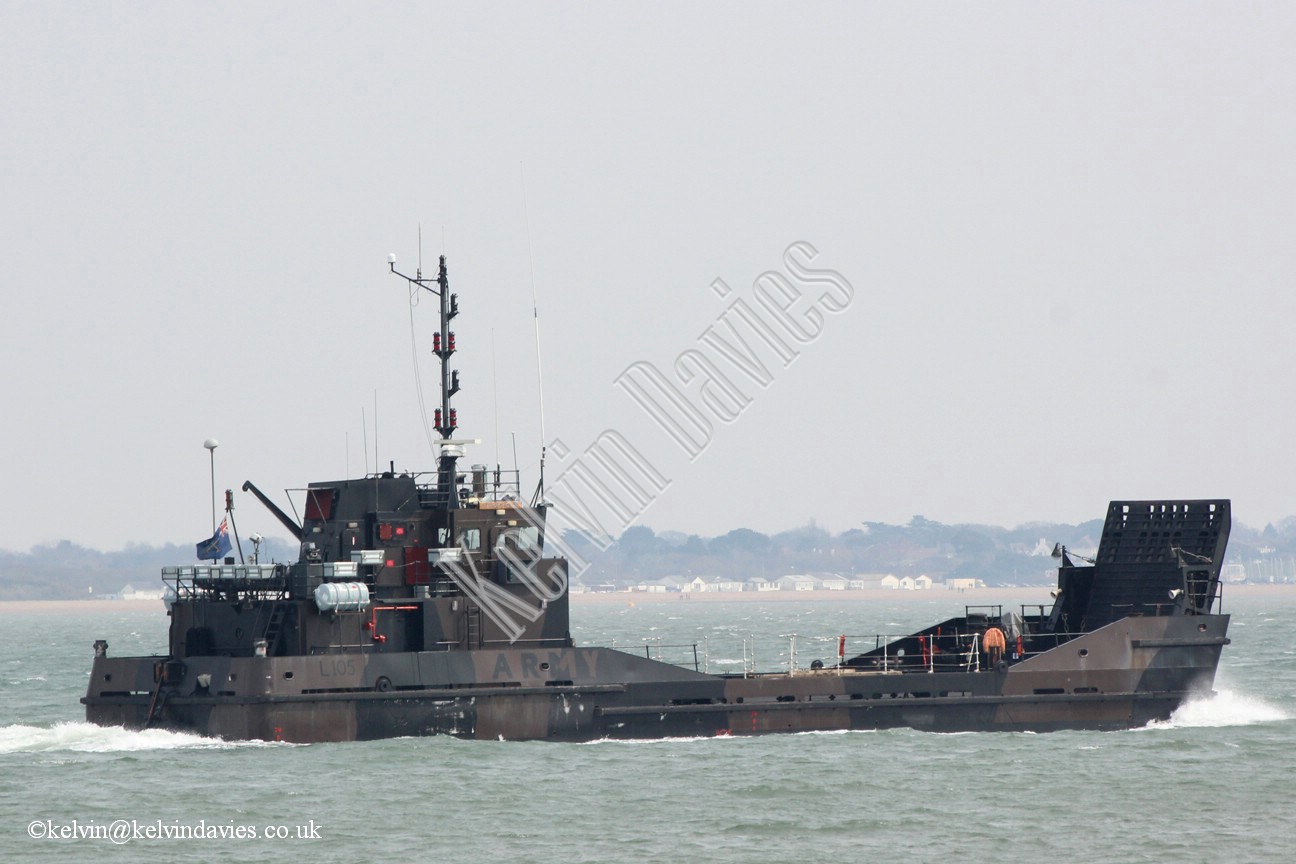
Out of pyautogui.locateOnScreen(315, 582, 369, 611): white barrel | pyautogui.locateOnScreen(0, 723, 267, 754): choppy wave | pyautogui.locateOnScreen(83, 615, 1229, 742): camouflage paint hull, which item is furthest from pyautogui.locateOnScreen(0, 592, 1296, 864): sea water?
pyautogui.locateOnScreen(315, 582, 369, 611): white barrel

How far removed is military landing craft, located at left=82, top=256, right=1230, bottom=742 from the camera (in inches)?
1192

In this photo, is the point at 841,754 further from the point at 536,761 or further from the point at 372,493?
the point at 372,493

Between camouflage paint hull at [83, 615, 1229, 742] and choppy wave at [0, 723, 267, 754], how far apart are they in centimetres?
19

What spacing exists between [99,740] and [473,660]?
6879 millimetres

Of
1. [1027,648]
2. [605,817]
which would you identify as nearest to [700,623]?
A: [1027,648]

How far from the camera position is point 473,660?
30609mm

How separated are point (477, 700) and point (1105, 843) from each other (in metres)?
11.3

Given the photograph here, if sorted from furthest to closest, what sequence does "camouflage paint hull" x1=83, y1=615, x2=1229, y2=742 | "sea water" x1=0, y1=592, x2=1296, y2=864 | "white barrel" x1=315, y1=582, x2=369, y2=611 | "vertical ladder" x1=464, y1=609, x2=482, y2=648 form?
"vertical ladder" x1=464, y1=609, x2=482, y2=648 → "white barrel" x1=315, y1=582, x2=369, y2=611 → "camouflage paint hull" x1=83, y1=615, x2=1229, y2=742 → "sea water" x1=0, y1=592, x2=1296, y2=864

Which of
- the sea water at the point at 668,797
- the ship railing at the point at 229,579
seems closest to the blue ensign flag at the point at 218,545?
the ship railing at the point at 229,579

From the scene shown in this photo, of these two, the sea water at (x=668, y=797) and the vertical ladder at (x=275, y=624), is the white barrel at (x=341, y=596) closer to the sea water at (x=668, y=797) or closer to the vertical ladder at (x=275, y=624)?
the vertical ladder at (x=275, y=624)

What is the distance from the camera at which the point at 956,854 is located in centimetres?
2311

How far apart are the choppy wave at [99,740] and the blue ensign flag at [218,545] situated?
3479mm

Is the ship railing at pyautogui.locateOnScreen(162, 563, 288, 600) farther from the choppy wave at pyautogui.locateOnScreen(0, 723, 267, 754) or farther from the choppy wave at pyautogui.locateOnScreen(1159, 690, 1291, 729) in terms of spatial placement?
the choppy wave at pyautogui.locateOnScreen(1159, 690, 1291, 729)

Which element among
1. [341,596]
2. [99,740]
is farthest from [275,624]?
[99,740]
